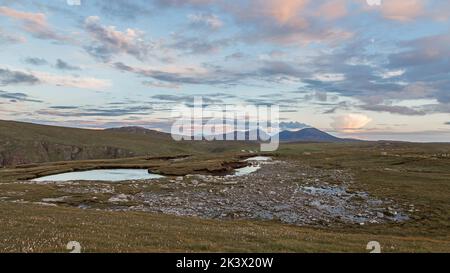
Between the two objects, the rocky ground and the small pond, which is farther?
the small pond

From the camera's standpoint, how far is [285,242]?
82.0 ft

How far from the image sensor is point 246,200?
58656 mm

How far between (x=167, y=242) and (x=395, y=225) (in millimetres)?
31832

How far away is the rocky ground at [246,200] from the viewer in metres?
50.1

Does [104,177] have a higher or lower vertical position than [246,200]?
lower

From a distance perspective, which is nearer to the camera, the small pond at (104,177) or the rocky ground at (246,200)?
the rocky ground at (246,200)

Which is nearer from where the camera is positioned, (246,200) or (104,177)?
(246,200)

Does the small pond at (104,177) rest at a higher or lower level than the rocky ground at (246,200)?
lower

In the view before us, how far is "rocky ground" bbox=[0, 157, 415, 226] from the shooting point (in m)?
50.1

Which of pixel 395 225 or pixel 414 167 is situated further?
pixel 414 167

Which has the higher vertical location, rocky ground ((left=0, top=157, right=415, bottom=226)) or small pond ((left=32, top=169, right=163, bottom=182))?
rocky ground ((left=0, top=157, right=415, bottom=226))
